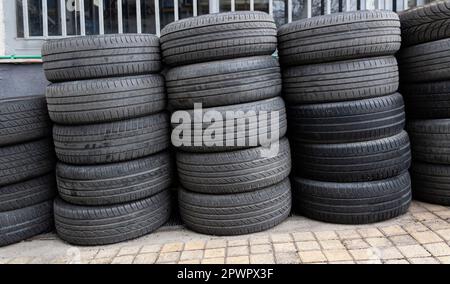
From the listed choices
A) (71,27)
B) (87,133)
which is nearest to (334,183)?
(87,133)

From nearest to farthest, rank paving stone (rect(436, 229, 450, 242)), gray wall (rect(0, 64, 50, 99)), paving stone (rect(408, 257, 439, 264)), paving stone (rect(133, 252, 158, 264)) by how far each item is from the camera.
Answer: paving stone (rect(408, 257, 439, 264)) < paving stone (rect(133, 252, 158, 264)) < paving stone (rect(436, 229, 450, 242)) < gray wall (rect(0, 64, 50, 99))

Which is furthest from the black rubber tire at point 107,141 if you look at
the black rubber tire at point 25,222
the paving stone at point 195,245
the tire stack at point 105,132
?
the paving stone at point 195,245

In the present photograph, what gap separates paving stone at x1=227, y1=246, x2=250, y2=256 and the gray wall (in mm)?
3264

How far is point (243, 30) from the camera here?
336 centimetres

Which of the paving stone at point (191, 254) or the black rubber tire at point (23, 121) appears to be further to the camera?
the black rubber tire at point (23, 121)

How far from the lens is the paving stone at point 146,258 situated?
303 centimetres

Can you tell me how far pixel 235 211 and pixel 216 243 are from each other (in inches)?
12.5

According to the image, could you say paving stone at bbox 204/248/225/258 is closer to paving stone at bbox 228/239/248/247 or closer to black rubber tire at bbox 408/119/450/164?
paving stone at bbox 228/239/248/247

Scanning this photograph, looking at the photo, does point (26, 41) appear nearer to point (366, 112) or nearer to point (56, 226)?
point (56, 226)

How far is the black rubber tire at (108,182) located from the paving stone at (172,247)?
51cm

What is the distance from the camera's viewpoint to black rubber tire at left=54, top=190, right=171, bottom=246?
11.2ft

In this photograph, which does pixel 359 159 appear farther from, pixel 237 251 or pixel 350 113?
pixel 237 251

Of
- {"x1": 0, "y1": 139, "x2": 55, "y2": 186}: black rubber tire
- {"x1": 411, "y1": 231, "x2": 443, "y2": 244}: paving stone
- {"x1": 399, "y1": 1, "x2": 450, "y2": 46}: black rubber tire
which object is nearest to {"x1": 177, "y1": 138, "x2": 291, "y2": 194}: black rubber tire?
{"x1": 411, "y1": 231, "x2": 443, "y2": 244}: paving stone

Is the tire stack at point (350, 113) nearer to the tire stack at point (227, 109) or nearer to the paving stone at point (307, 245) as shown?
the tire stack at point (227, 109)
